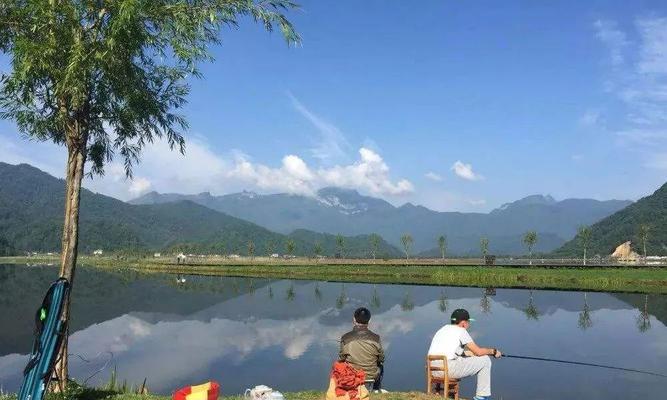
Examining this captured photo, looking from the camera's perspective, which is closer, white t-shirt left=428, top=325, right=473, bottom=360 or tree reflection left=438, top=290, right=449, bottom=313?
white t-shirt left=428, top=325, right=473, bottom=360

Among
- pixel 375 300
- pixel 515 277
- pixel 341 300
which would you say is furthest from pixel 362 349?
pixel 515 277

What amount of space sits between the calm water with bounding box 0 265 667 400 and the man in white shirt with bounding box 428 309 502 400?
859cm

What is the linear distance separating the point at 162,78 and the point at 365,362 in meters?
10.4

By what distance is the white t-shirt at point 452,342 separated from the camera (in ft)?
36.9

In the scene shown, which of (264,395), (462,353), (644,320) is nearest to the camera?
(264,395)

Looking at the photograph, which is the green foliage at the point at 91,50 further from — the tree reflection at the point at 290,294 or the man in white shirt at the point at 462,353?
the tree reflection at the point at 290,294

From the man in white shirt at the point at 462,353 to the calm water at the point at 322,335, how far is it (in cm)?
859

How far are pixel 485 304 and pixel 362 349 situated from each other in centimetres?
4136

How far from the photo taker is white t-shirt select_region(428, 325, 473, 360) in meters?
11.2

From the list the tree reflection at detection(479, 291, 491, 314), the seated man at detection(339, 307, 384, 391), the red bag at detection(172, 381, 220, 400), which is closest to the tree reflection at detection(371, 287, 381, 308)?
the tree reflection at detection(479, 291, 491, 314)

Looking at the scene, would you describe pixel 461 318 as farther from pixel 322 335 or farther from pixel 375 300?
pixel 375 300

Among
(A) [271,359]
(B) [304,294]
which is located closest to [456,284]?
(B) [304,294]

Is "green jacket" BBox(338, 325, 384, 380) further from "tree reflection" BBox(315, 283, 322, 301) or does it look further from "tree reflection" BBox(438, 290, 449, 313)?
"tree reflection" BBox(315, 283, 322, 301)

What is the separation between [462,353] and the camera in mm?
11297
